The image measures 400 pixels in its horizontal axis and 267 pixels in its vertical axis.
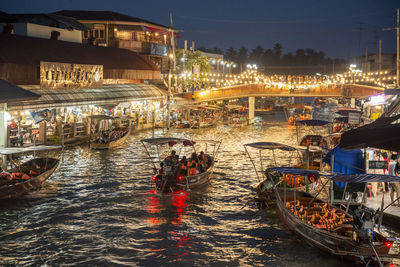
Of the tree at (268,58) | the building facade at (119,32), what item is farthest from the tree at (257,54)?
the building facade at (119,32)

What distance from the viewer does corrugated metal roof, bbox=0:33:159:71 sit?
33938mm

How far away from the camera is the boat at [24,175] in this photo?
21109mm

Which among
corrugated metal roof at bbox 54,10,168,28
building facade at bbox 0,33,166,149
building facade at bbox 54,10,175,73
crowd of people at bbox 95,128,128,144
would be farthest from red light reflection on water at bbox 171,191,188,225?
corrugated metal roof at bbox 54,10,168,28

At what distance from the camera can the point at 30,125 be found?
34.3 m

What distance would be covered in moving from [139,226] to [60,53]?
967 inches

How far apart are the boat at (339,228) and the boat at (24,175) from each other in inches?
482

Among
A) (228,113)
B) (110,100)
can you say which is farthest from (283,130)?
(110,100)

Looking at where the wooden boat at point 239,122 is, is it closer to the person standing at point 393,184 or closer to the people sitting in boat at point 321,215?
the person standing at point 393,184

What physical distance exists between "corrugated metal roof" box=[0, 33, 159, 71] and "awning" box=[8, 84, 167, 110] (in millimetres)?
2264

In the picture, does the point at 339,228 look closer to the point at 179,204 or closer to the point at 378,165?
the point at 378,165

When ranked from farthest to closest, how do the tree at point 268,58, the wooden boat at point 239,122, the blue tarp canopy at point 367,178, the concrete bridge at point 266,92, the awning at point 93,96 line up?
the tree at point 268,58
the wooden boat at point 239,122
the concrete bridge at point 266,92
the awning at point 93,96
the blue tarp canopy at point 367,178

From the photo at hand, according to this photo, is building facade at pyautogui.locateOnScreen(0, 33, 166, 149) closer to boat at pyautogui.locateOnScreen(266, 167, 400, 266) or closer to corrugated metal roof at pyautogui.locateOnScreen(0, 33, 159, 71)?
corrugated metal roof at pyautogui.locateOnScreen(0, 33, 159, 71)

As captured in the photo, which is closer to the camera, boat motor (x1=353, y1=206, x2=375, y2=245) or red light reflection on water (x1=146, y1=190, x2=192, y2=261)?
boat motor (x1=353, y1=206, x2=375, y2=245)

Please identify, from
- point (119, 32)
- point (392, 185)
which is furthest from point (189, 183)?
point (119, 32)
